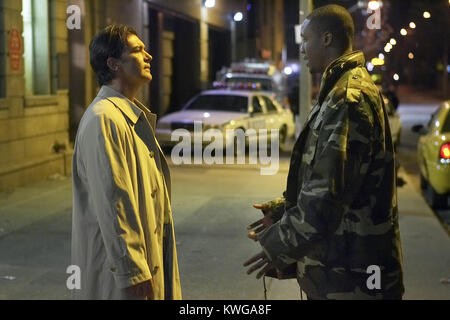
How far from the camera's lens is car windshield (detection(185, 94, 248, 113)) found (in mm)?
18312

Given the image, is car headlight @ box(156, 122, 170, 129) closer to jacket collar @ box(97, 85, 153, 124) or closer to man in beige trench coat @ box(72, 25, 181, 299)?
man in beige trench coat @ box(72, 25, 181, 299)

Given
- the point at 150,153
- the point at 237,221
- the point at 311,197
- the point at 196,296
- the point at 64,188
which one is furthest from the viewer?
the point at 64,188

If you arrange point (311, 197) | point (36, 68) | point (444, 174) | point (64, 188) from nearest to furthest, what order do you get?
point (311, 197)
point (444, 174)
point (64, 188)
point (36, 68)

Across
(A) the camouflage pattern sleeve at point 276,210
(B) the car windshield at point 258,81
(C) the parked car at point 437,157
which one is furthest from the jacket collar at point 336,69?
(B) the car windshield at point 258,81

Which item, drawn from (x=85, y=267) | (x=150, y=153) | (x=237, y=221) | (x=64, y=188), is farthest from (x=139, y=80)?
(x=64, y=188)

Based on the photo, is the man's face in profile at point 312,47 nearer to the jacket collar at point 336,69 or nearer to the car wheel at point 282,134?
the jacket collar at point 336,69

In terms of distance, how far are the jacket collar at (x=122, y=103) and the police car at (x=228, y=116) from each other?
13288 millimetres

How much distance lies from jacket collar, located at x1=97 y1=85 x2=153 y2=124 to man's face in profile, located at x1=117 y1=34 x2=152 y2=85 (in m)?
0.09

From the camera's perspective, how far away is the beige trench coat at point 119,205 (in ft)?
9.48

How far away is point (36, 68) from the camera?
43.7ft

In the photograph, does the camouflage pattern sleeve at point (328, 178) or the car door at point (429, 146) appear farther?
the car door at point (429, 146)

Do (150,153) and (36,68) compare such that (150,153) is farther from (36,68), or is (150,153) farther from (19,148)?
(36,68)

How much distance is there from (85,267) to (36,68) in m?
10.9

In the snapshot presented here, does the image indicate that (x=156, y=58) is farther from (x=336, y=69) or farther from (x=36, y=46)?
(x=336, y=69)
